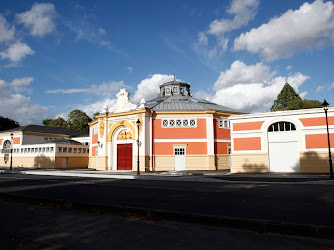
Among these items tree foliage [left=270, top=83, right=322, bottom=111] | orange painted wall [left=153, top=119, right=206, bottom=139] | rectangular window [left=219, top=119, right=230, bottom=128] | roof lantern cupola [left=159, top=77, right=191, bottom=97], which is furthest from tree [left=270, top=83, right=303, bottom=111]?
orange painted wall [left=153, top=119, right=206, bottom=139]

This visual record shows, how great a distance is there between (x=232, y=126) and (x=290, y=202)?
17.1 metres

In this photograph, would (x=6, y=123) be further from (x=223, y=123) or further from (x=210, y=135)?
(x=223, y=123)

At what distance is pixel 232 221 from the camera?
21.4 feet

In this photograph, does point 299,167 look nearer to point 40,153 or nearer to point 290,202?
point 290,202

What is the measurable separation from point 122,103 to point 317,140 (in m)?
22.1

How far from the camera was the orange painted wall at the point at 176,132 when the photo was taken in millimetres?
30797

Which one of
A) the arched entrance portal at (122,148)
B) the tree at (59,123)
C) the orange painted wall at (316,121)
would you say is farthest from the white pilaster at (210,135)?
the tree at (59,123)

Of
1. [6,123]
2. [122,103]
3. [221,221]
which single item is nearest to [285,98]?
[122,103]

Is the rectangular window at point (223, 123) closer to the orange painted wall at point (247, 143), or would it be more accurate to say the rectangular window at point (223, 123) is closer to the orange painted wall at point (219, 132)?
the orange painted wall at point (219, 132)

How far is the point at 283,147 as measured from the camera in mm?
24219

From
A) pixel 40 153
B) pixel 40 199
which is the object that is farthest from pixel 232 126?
pixel 40 153

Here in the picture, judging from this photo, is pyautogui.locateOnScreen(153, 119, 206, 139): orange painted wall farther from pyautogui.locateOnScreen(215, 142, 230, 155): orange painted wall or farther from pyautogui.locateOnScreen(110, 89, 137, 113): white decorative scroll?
pyautogui.locateOnScreen(110, 89, 137, 113): white decorative scroll

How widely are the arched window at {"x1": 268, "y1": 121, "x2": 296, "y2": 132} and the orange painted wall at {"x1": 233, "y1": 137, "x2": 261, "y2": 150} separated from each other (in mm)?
1586

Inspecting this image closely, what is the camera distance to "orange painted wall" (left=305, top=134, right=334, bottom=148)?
74.0 ft
